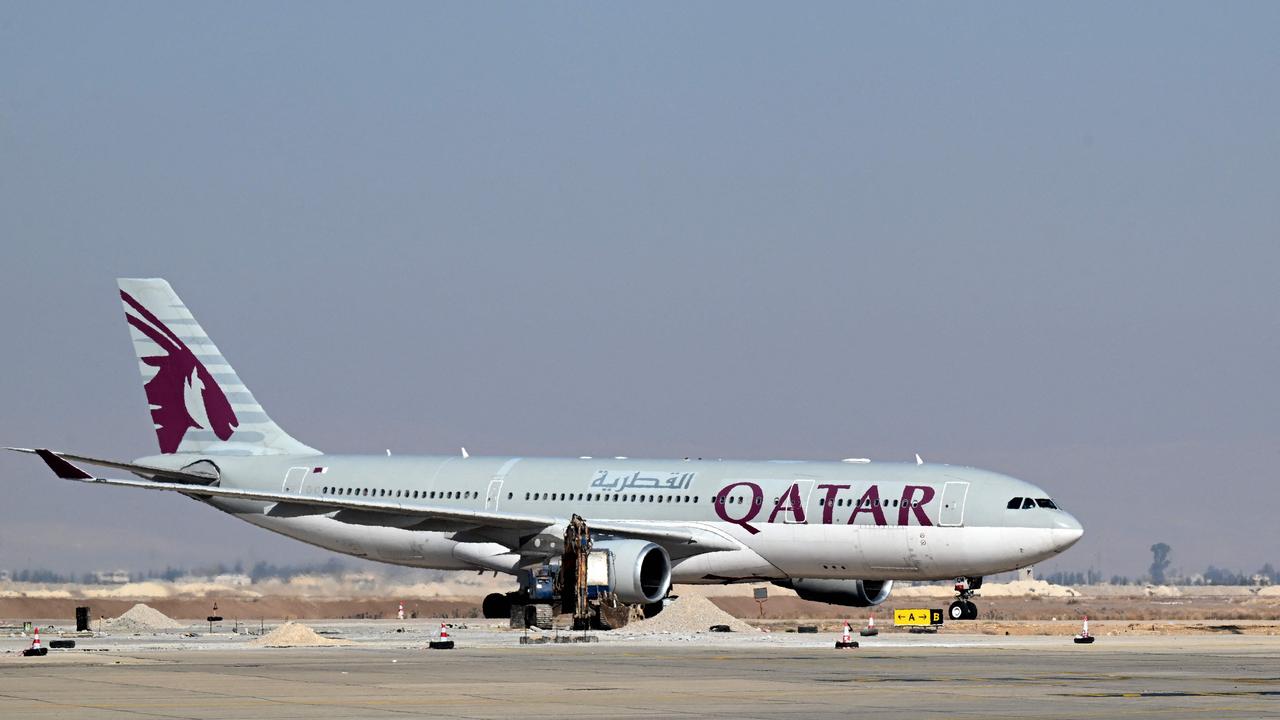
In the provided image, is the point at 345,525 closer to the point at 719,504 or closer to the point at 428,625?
the point at 428,625

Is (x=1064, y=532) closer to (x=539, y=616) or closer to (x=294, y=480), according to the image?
(x=539, y=616)

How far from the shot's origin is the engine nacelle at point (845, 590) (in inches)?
2072

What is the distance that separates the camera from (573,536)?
46.5 metres

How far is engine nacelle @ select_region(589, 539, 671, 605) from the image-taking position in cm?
4609

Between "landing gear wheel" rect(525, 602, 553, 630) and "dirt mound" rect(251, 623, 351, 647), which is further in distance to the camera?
"landing gear wheel" rect(525, 602, 553, 630)

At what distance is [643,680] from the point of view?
2859 cm

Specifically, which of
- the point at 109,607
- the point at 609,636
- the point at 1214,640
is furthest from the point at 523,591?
the point at 109,607

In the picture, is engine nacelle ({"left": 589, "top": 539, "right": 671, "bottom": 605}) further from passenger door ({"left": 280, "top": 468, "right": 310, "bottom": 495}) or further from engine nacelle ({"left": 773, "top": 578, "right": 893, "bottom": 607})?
passenger door ({"left": 280, "top": 468, "right": 310, "bottom": 495})

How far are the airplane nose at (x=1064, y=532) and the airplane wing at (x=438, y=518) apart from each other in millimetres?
8121

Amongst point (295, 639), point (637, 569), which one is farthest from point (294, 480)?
point (637, 569)

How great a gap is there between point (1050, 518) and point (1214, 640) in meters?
4.88

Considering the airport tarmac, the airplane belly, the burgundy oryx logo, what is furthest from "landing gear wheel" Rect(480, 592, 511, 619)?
the airport tarmac

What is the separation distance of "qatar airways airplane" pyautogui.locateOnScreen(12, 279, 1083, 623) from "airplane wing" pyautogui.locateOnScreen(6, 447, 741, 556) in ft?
0.19

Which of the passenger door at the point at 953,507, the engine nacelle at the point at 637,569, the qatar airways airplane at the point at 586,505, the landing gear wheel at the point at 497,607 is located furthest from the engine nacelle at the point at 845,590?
the landing gear wheel at the point at 497,607
